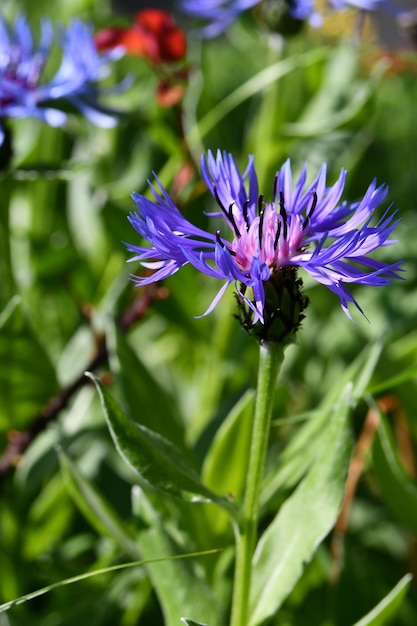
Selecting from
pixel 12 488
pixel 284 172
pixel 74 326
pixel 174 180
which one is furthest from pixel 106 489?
pixel 284 172

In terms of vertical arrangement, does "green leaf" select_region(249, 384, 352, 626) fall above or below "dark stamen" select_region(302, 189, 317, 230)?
below

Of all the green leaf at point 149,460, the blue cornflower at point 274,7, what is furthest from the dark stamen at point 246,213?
the blue cornflower at point 274,7

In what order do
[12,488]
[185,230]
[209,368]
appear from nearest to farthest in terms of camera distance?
[185,230] < [12,488] < [209,368]

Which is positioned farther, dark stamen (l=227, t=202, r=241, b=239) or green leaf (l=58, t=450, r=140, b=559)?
green leaf (l=58, t=450, r=140, b=559)

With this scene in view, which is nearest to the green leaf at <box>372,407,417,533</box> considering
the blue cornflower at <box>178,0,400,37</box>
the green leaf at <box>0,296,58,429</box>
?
the green leaf at <box>0,296,58,429</box>

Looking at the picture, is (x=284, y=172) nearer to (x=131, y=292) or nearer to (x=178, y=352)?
(x=131, y=292)

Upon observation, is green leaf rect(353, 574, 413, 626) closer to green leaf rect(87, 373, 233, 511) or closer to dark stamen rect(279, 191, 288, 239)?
green leaf rect(87, 373, 233, 511)

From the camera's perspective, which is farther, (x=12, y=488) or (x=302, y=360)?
(x=302, y=360)
